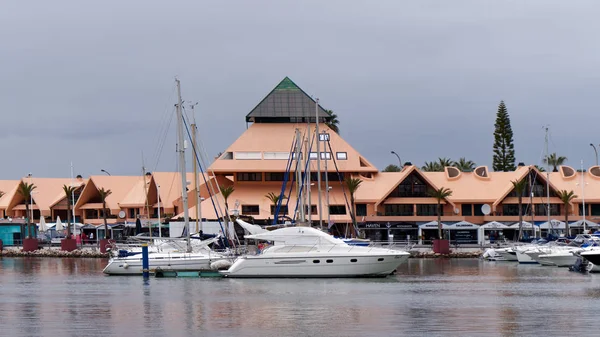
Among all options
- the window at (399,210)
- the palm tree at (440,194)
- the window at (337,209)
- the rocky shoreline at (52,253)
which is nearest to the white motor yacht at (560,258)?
the palm tree at (440,194)

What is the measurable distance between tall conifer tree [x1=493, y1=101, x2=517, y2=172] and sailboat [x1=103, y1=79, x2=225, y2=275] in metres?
68.4

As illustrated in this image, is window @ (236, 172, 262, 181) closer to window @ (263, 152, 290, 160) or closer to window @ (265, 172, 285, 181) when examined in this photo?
window @ (265, 172, 285, 181)

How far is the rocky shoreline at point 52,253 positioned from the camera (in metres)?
92.2

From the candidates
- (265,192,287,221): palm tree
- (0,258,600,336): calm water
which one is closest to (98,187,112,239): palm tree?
(265,192,287,221): palm tree

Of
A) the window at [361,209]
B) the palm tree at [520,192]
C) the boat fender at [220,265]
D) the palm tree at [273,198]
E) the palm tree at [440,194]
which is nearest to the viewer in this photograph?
the boat fender at [220,265]

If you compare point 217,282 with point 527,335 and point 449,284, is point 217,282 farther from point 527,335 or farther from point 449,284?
point 527,335

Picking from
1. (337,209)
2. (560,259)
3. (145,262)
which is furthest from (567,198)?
(145,262)

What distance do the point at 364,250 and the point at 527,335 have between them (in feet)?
74.7

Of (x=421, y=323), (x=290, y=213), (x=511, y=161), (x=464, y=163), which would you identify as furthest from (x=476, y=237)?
(x=421, y=323)

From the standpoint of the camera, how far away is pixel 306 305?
44250 millimetres

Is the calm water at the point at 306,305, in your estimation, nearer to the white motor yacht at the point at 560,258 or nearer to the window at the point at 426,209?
the white motor yacht at the point at 560,258

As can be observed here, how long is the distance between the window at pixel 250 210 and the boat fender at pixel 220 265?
39363 millimetres

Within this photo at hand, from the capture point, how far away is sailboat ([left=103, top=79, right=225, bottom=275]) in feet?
200

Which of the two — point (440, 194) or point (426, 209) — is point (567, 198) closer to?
point (440, 194)
